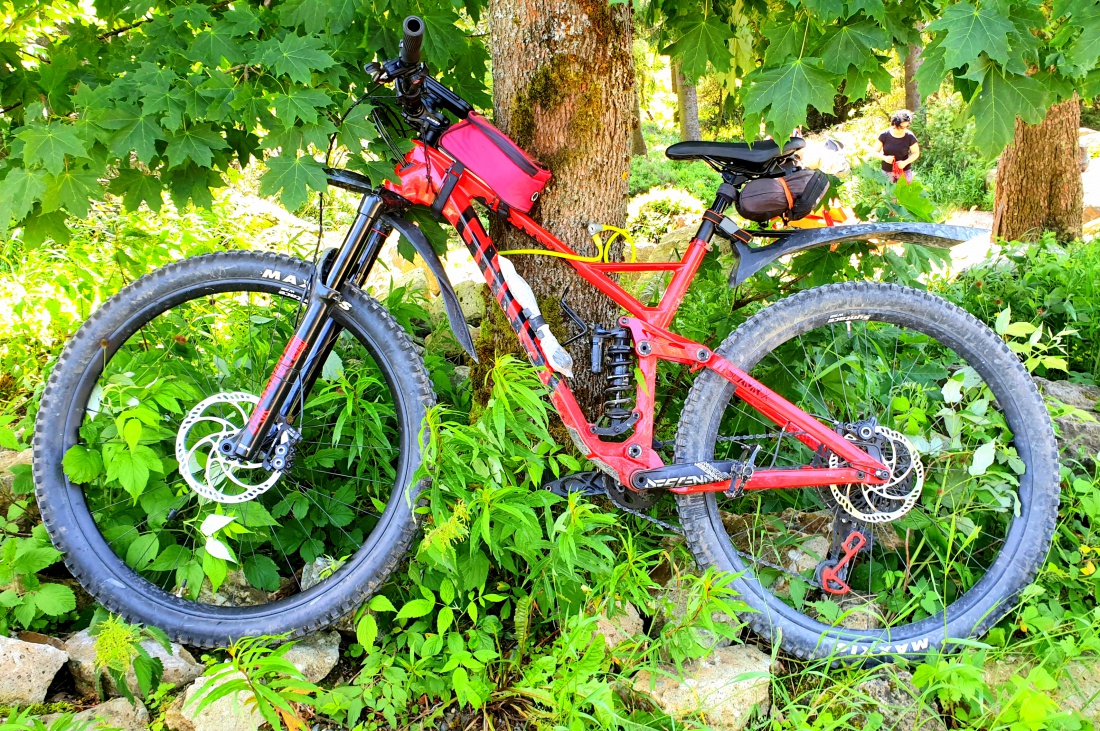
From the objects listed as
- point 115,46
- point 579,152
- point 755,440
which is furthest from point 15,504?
point 755,440

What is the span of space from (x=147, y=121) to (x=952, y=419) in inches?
109

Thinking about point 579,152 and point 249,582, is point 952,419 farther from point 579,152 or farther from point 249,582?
point 249,582

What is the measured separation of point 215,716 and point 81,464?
0.91 m

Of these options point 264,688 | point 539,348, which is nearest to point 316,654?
point 264,688

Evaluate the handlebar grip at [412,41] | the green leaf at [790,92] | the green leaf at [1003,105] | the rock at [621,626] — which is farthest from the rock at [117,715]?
the green leaf at [1003,105]

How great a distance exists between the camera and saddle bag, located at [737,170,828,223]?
228 cm

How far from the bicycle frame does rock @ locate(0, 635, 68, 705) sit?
70 centimetres

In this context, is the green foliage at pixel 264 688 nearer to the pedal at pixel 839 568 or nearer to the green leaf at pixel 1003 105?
the pedal at pixel 839 568

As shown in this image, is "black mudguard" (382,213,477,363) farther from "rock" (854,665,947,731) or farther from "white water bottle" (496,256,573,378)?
"rock" (854,665,947,731)

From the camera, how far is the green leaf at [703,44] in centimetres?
280

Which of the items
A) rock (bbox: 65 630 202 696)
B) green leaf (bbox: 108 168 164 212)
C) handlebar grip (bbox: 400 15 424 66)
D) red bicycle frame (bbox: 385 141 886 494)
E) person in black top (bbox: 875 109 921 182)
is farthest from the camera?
person in black top (bbox: 875 109 921 182)

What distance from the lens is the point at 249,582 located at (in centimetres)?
237

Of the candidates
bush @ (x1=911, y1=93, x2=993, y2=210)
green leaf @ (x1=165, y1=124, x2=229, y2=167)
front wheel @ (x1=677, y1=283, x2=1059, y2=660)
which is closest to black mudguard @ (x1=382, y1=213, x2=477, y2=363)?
green leaf @ (x1=165, y1=124, x2=229, y2=167)

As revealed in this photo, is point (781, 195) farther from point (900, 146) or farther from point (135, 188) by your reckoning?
point (900, 146)
